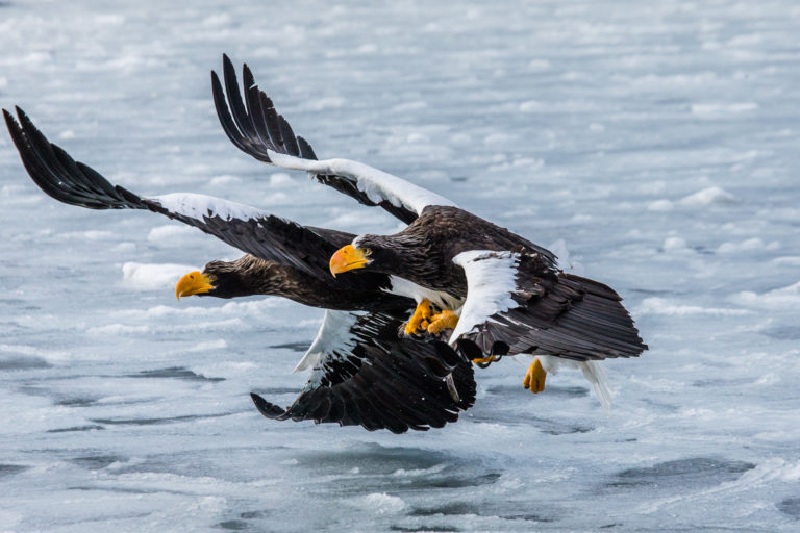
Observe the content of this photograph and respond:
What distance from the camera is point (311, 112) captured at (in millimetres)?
11906

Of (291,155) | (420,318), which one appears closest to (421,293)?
(420,318)

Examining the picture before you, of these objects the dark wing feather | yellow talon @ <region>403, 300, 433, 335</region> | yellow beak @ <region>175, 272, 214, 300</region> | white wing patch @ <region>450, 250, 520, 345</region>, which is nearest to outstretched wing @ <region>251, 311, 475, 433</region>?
yellow talon @ <region>403, 300, 433, 335</region>

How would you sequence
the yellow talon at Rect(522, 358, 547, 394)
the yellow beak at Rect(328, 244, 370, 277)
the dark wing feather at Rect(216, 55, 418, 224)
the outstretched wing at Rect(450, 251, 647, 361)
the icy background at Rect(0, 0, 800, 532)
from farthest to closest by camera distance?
the dark wing feather at Rect(216, 55, 418, 224) → the yellow talon at Rect(522, 358, 547, 394) → the yellow beak at Rect(328, 244, 370, 277) → the icy background at Rect(0, 0, 800, 532) → the outstretched wing at Rect(450, 251, 647, 361)

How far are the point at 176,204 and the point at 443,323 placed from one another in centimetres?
96

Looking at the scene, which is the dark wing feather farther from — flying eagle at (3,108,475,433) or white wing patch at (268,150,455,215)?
flying eagle at (3,108,475,433)

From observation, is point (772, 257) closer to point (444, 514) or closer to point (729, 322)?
point (729, 322)

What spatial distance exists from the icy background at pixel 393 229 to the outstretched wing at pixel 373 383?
70 mm

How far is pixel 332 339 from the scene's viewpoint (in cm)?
518

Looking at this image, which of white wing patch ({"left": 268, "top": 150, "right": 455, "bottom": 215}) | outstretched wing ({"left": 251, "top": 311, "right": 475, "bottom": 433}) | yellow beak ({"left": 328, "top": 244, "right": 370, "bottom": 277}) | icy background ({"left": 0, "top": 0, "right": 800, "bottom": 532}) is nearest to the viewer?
icy background ({"left": 0, "top": 0, "right": 800, "bottom": 532})

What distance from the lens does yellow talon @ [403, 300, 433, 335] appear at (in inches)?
191

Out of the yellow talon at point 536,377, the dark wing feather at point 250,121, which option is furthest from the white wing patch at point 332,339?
the dark wing feather at point 250,121

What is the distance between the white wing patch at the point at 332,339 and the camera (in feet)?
17.0

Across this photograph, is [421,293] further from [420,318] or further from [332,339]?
[332,339]

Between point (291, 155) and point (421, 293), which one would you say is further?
point (291, 155)
